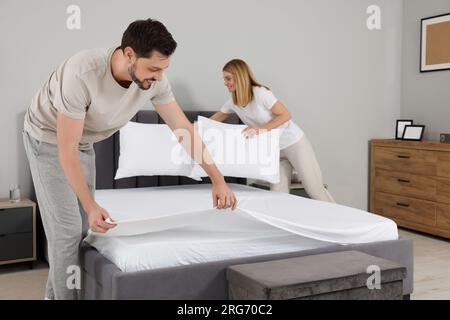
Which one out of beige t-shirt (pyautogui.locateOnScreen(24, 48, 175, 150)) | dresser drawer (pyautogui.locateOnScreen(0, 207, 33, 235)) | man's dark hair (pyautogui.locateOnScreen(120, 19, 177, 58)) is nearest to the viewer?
man's dark hair (pyautogui.locateOnScreen(120, 19, 177, 58))

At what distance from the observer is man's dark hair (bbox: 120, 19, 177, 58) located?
68.3 inches

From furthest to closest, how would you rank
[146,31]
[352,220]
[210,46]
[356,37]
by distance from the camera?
[356,37] → [210,46] → [352,220] → [146,31]

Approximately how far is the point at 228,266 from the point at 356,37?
330 cm

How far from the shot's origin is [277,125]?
11.9 feet

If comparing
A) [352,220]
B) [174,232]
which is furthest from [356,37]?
[174,232]

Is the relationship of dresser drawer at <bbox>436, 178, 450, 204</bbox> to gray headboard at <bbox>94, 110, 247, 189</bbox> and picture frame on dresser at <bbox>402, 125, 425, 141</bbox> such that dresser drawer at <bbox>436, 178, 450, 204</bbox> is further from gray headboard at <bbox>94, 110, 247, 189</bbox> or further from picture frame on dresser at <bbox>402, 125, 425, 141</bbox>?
gray headboard at <bbox>94, 110, 247, 189</bbox>

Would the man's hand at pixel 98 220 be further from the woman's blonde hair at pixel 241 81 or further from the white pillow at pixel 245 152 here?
the woman's blonde hair at pixel 241 81

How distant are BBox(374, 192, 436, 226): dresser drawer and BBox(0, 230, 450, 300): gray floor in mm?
391

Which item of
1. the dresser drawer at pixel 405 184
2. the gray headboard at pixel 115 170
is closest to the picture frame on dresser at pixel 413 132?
the dresser drawer at pixel 405 184

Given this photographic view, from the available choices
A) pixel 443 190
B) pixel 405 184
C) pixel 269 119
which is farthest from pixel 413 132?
pixel 269 119

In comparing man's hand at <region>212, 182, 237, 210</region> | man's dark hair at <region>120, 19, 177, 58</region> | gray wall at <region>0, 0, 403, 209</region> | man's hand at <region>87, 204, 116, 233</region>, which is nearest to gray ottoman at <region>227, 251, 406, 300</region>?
man's hand at <region>212, 182, 237, 210</region>

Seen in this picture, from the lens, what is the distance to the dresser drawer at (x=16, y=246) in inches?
130

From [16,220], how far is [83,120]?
1724mm
